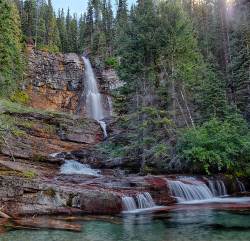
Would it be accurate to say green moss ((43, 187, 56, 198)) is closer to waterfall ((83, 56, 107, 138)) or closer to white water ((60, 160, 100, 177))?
white water ((60, 160, 100, 177))

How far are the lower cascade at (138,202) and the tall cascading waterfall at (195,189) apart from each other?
71.0 inches

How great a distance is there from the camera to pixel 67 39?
71562 millimetres

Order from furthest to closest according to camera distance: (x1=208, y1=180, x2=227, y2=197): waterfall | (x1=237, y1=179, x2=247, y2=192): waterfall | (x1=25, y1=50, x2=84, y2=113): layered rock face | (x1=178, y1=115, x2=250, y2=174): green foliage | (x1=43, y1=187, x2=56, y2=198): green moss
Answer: (x1=25, y1=50, x2=84, y2=113): layered rock face < (x1=237, y1=179, x2=247, y2=192): waterfall < (x1=178, y1=115, x2=250, y2=174): green foliage < (x1=208, y1=180, x2=227, y2=197): waterfall < (x1=43, y1=187, x2=56, y2=198): green moss

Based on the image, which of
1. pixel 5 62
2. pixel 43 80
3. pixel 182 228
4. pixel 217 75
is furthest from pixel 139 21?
pixel 43 80

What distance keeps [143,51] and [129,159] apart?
24.9 feet

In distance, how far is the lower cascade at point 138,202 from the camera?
15820 mm

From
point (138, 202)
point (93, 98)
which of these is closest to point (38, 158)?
point (138, 202)

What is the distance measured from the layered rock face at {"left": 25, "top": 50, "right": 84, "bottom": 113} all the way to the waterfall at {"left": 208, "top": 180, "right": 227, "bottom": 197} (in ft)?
93.2

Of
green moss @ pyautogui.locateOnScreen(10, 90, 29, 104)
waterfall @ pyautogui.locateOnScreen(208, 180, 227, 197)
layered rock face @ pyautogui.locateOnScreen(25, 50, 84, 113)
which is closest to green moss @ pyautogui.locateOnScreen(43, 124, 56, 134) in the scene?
green moss @ pyautogui.locateOnScreen(10, 90, 29, 104)

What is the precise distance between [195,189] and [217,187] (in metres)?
1.95

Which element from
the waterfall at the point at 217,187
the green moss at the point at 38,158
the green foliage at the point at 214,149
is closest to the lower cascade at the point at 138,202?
the waterfall at the point at 217,187

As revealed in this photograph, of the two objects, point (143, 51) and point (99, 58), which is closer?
point (143, 51)

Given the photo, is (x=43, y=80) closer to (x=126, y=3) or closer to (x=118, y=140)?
(x=118, y=140)

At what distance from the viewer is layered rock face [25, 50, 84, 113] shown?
46.1m
